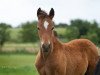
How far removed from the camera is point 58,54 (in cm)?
1018

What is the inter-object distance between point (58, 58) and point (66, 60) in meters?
0.44

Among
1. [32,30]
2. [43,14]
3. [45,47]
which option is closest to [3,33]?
[32,30]

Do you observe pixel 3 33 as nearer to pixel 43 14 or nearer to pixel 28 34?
pixel 28 34

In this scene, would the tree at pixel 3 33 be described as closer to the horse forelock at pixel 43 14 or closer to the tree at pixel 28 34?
the tree at pixel 28 34

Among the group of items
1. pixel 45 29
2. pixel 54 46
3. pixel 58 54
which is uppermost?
pixel 45 29

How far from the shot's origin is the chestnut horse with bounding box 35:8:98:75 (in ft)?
31.1

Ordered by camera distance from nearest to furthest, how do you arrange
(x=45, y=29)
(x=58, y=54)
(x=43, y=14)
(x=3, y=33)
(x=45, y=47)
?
1. (x=45, y=47)
2. (x=45, y=29)
3. (x=43, y=14)
4. (x=58, y=54)
5. (x=3, y=33)

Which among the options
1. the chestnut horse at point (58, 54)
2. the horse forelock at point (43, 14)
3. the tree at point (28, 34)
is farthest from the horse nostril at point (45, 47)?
the tree at point (28, 34)

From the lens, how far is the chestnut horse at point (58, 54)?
9.47 m

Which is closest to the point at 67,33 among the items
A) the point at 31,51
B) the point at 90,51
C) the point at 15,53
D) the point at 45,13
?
the point at 31,51

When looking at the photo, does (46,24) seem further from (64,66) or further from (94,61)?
(94,61)

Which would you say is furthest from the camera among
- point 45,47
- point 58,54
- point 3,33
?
point 3,33

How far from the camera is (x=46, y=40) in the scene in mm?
9203

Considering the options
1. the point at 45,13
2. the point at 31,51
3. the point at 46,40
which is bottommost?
the point at 31,51
